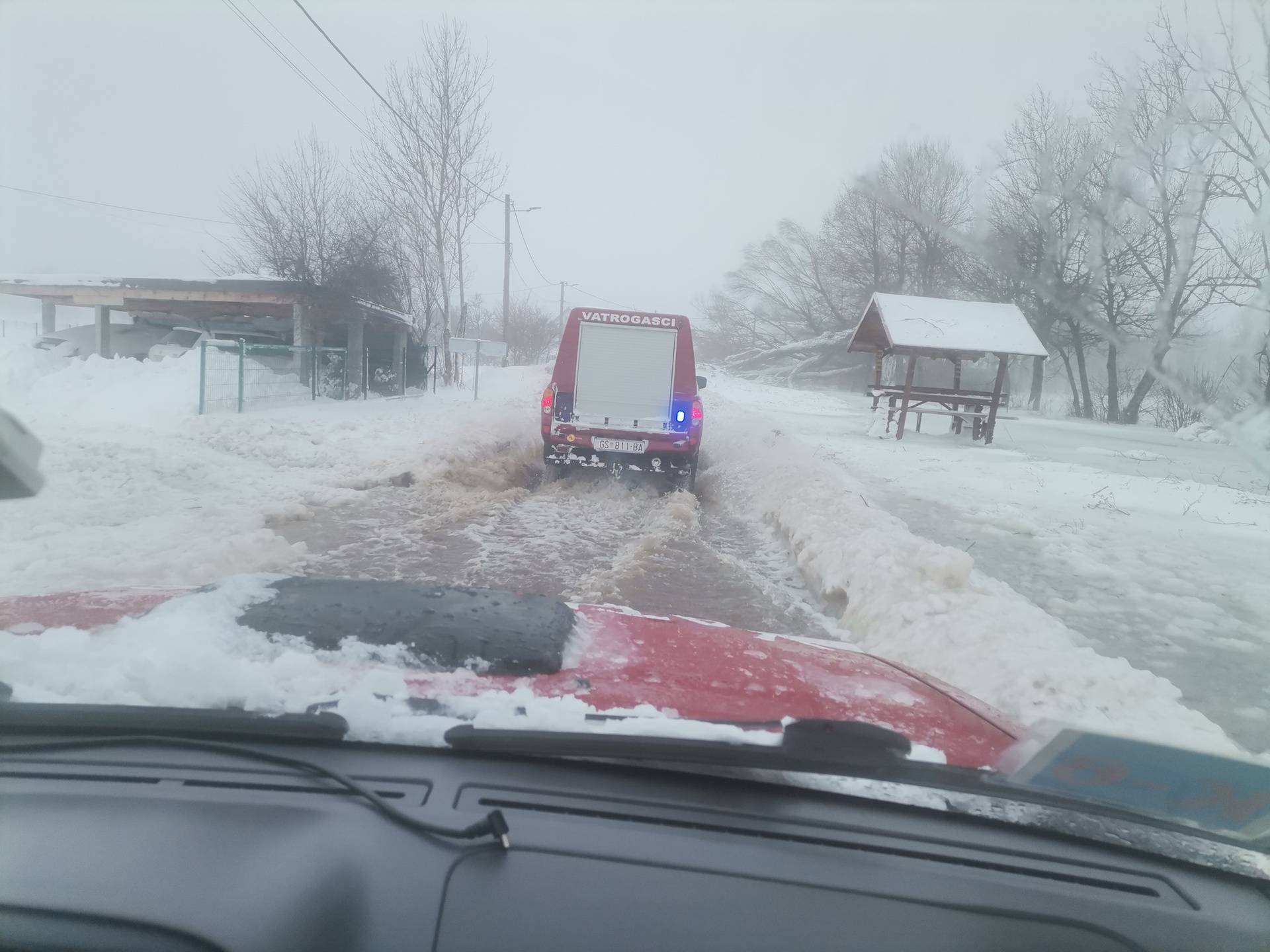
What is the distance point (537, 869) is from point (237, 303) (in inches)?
948

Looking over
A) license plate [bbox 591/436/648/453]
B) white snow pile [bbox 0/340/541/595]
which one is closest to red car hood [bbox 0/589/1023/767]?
white snow pile [bbox 0/340/541/595]

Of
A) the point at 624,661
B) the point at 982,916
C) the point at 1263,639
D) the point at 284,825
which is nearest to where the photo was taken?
the point at 982,916

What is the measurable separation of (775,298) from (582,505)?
24224 mm

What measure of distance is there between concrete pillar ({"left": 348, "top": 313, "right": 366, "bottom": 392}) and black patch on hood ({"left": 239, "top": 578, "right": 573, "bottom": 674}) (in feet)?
72.0

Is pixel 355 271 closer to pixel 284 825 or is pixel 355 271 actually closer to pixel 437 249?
pixel 437 249

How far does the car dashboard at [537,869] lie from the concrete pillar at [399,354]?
26807 mm

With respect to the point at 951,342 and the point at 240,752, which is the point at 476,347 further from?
the point at 240,752

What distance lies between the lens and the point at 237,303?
22.6 meters

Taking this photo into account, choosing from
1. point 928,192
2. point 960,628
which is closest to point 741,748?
point 960,628

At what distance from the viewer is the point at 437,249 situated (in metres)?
29.7

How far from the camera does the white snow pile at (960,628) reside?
13.6 ft

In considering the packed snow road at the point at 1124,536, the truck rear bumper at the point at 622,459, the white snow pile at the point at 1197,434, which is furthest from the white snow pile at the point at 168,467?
the white snow pile at the point at 1197,434

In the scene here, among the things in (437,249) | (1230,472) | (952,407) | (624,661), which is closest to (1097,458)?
(1230,472)

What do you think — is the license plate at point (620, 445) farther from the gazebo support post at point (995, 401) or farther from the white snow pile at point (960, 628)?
the gazebo support post at point (995, 401)
